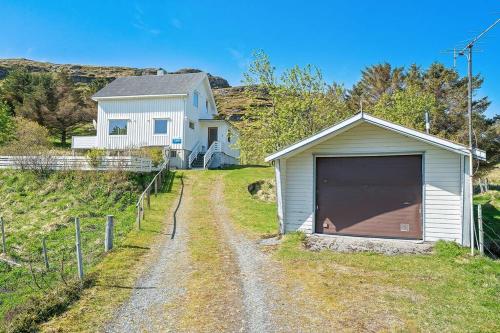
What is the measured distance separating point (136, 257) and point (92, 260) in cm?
143

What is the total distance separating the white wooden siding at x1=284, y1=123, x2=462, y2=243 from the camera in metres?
10.2

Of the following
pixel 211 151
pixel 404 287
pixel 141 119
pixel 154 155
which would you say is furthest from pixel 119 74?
pixel 404 287

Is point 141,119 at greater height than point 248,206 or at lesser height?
greater

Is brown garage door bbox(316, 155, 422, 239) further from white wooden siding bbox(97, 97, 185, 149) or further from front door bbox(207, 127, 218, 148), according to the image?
front door bbox(207, 127, 218, 148)

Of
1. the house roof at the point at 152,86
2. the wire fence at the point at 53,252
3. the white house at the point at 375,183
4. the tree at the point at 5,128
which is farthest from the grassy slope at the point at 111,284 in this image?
the tree at the point at 5,128

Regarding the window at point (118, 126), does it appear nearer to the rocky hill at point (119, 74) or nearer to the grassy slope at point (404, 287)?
the grassy slope at point (404, 287)

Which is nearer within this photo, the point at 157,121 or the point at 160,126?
the point at 160,126

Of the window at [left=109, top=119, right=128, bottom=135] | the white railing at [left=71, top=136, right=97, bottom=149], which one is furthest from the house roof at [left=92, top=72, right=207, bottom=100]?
the white railing at [left=71, top=136, right=97, bottom=149]

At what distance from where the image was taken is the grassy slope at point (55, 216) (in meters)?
9.87

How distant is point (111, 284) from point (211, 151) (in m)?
21.6

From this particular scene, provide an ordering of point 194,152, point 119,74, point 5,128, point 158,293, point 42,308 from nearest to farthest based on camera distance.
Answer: point 42,308
point 158,293
point 194,152
point 5,128
point 119,74

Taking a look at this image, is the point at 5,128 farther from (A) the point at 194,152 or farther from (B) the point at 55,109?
(A) the point at 194,152

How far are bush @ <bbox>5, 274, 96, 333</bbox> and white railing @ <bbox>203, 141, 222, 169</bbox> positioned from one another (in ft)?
68.0

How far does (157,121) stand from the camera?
28812mm
